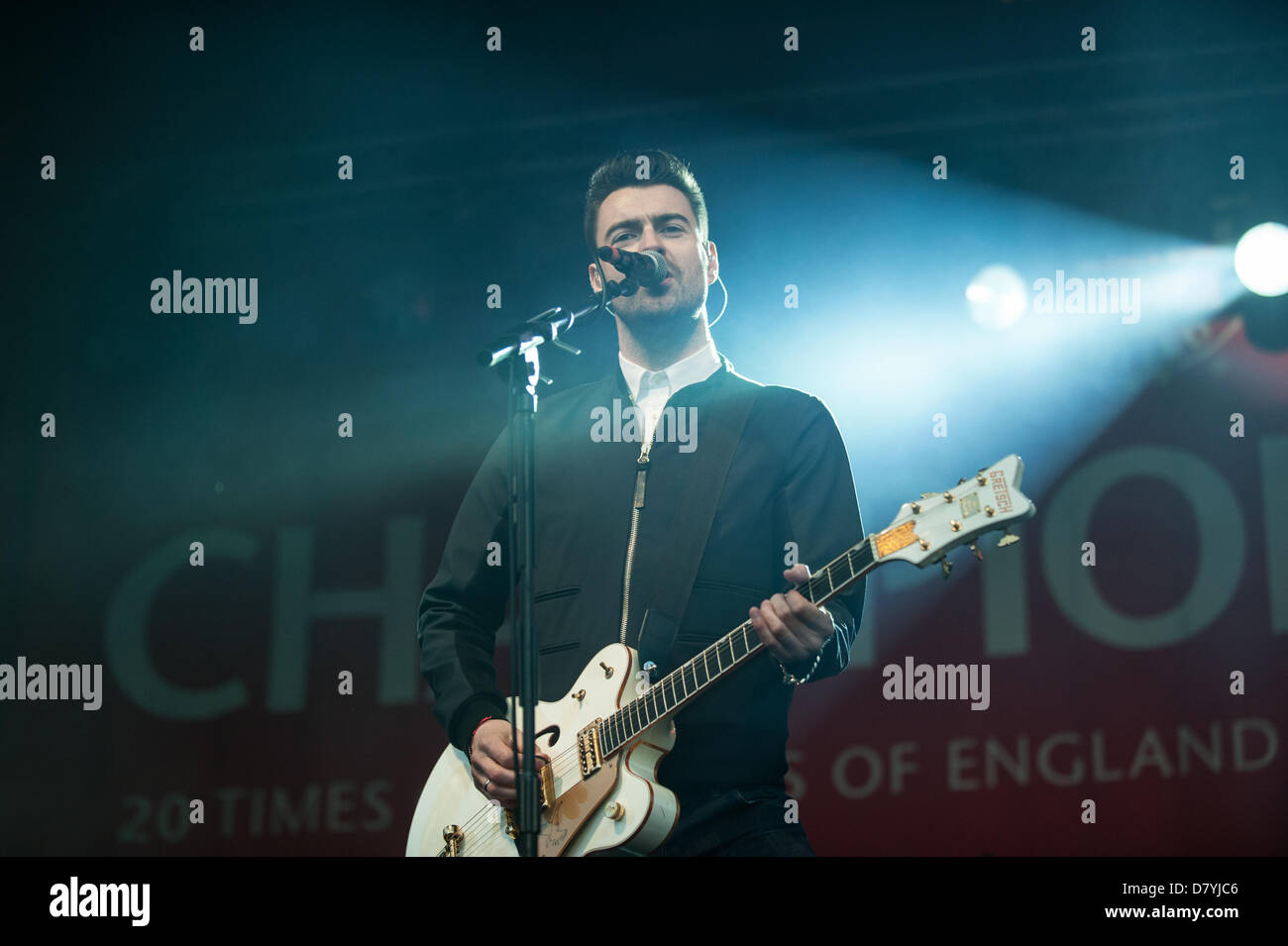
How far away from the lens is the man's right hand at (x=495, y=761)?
242cm

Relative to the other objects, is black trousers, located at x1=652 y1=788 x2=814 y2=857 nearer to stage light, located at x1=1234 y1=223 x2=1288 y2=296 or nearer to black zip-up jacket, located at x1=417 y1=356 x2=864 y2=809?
black zip-up jacket, located at x1=417 y1=356 x2=864 y2=809

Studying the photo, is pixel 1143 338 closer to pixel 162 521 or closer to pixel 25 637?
pixel 162 521

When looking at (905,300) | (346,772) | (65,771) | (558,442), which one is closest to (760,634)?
(558,442)

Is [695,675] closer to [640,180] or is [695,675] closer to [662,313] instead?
[662,313]

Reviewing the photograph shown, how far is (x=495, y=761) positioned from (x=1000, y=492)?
1259mm

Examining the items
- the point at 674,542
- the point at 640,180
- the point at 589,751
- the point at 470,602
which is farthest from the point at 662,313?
the point at 589,751

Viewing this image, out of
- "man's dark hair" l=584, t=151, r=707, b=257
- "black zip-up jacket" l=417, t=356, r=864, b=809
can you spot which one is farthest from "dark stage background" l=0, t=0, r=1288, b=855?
"black zip-up jacket" l=417, t=356, r=864, b=809

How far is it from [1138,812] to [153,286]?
12.5ft

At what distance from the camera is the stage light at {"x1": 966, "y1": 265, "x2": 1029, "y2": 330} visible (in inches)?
134

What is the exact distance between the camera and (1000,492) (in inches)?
85.0

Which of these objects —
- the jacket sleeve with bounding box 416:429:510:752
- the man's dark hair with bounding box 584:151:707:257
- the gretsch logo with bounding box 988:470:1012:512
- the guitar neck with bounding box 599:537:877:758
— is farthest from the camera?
the man's dark hair with bounding box 584:151:707:257

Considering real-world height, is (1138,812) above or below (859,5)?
below

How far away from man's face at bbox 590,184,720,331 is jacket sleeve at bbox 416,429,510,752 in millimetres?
509

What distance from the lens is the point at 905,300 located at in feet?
11.4
